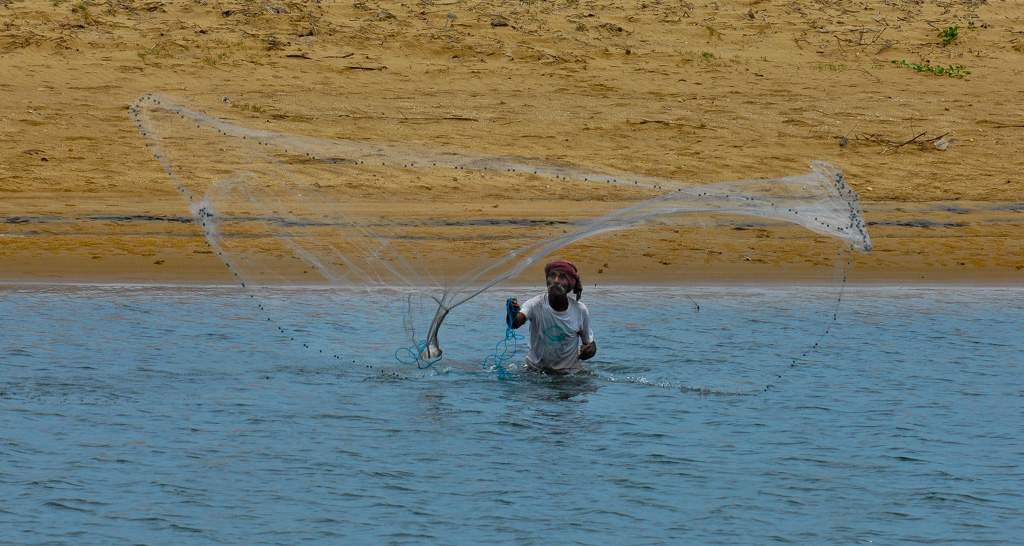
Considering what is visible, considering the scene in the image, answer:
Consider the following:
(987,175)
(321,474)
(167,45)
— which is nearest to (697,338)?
(321,474)

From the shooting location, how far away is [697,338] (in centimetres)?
1296

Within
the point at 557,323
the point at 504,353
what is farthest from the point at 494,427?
the point at 504,353

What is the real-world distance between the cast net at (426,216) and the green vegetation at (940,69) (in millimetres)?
8151

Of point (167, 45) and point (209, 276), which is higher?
point (167, 45)

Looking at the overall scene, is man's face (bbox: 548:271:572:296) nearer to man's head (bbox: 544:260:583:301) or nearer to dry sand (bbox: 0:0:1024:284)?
man's head (bbox: 544:260:583:301)

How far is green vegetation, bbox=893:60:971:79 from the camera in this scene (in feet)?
79.2

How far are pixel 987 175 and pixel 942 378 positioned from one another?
9345 millimetres

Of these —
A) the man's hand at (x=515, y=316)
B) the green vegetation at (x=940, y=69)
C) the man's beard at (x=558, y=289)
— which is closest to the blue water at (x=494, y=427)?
the man's hand at (x=515, y=316)

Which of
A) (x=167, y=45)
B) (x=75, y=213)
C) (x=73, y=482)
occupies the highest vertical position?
(x=167, y=45)

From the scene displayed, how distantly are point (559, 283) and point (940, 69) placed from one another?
1713cm

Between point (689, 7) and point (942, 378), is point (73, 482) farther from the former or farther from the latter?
point (689, 7)

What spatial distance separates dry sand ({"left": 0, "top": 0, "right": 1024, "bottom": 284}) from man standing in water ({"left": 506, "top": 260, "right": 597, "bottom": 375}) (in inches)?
210

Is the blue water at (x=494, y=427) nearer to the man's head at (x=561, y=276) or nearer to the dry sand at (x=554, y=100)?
the man's head at (x=561, y=276)

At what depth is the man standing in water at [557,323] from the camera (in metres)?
9.97
